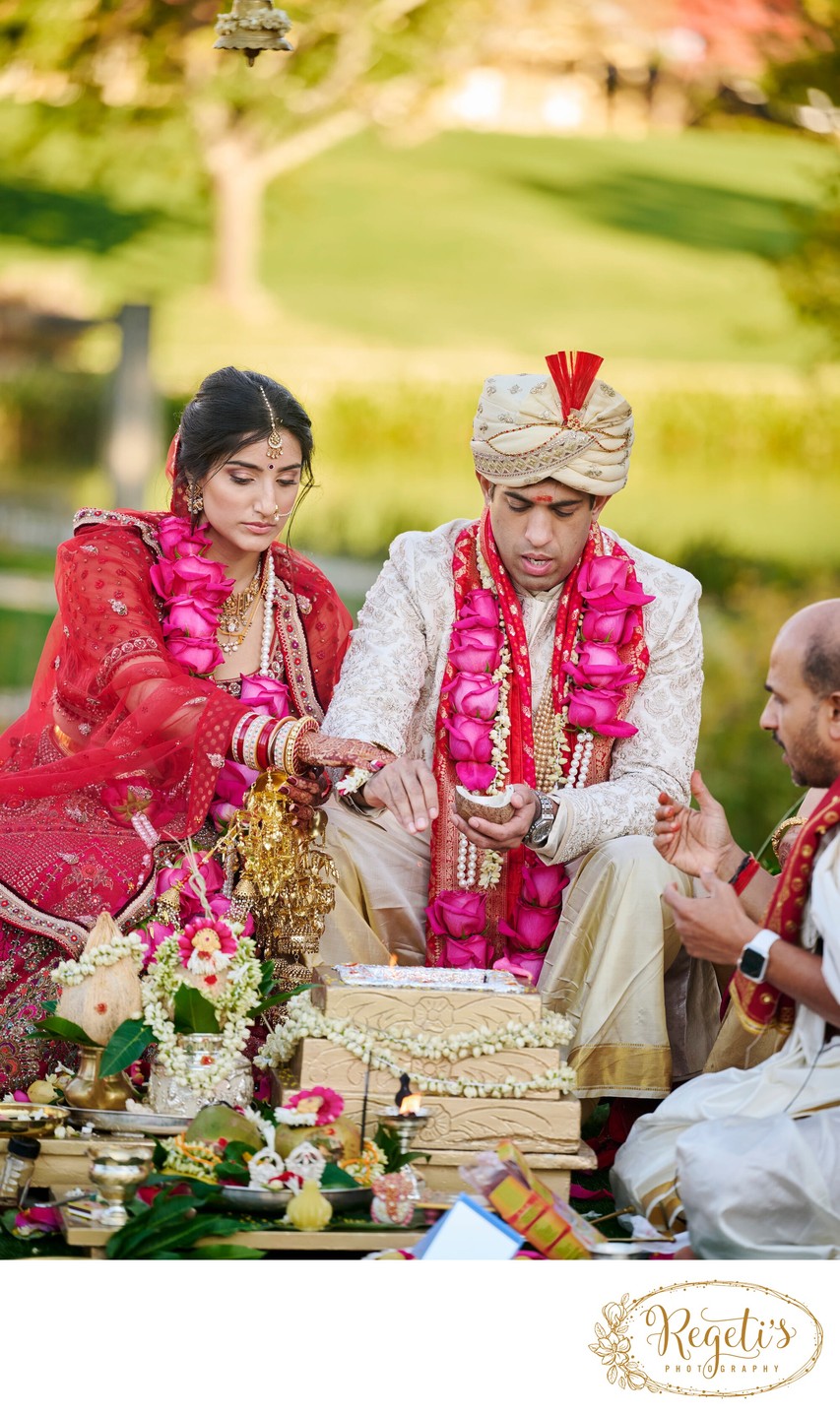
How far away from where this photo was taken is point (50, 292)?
28.7 ft

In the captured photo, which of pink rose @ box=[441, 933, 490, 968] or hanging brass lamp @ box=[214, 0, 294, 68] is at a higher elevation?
hanging brass lamp @ box=[214, 0, 294, 68]

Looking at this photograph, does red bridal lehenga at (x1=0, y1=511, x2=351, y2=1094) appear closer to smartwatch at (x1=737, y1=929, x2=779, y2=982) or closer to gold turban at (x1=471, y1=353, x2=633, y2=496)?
gold turban at (x1=471, y1=353, x2=633, y2=496)

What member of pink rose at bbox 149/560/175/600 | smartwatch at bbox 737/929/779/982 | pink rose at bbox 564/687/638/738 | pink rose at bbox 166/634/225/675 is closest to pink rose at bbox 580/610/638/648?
pink rose at bbox 564/687/638/738

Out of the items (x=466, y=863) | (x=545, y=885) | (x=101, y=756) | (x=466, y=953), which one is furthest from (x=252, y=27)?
(x=466, y=953)

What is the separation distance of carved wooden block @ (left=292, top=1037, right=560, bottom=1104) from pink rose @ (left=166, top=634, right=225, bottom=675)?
1.13 metres

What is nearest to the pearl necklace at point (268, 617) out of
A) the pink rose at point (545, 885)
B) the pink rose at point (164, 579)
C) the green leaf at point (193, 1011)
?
the pink rose at point (164, 579)

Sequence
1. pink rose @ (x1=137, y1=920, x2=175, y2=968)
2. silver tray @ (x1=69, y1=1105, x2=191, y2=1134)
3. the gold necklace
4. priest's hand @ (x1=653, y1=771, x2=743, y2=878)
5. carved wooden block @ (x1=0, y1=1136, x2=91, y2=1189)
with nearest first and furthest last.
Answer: carved wooden block @ (x1=0, y1=1136, x2=91, y2=1189), silver tray @ (x1=69, y1=1105, x2=191, y2=1134), priest's hand @ (x1=653, y1=771, x2=743, y2=878), pink rose @ (x1=137, y1=920, x2=175, y2=968), the gold necklace

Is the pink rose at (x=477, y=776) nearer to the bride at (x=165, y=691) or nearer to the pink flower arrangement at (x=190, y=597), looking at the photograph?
the bride at (x=165, y=691)

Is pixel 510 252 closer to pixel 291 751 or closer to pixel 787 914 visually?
pixel 291 751

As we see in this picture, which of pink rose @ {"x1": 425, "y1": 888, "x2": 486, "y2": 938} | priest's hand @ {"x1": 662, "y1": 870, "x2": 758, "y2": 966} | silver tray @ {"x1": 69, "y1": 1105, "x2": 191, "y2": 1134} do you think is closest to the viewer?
priest's hand @ {"x1": 662, "y1": 870, "x2": 758, "y2": 966}

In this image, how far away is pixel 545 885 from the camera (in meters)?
4.31

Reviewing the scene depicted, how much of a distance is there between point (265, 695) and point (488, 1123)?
4.26 feet

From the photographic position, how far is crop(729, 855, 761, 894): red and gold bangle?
3.74 m
